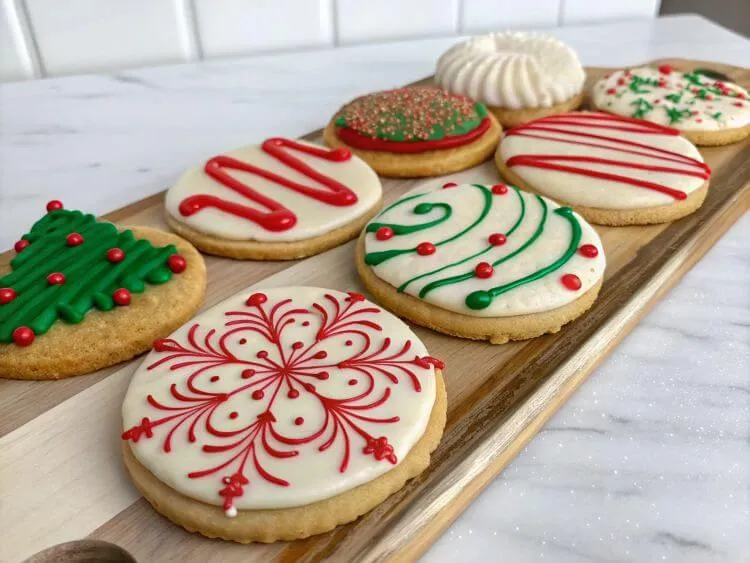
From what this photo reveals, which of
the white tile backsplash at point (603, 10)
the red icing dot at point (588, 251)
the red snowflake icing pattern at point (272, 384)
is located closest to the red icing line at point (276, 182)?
the red snowflake icing pattern at point (272, 384)

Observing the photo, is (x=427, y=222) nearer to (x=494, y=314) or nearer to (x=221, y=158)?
(x=494, y=314)

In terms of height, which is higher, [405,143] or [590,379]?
[405,143]

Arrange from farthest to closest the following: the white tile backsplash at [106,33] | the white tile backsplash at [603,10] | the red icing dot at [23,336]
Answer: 1. the white tile backsplash at [603,10]
2. the white tile backsplash at [106,33]
3. the red icing dot at [23,336]

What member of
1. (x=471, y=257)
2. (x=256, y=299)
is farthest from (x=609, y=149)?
(x=256, y=299)

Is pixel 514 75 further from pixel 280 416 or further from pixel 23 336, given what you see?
pixel 23 336

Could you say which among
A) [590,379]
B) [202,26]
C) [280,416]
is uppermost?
[202,26]

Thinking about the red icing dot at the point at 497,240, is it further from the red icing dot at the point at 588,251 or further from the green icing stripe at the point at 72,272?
the green icing stripe at the point at 72,272

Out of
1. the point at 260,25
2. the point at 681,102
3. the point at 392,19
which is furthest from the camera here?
the point at 392,19
